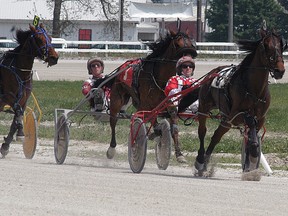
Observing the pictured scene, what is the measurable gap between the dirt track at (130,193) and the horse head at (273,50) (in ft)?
4.08

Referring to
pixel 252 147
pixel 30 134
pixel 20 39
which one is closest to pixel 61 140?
pixel 30 134

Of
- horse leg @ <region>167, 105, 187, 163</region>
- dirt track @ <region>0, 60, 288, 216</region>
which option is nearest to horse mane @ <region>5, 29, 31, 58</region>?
dirt track @ <region>0, 60, 288, 216</region>

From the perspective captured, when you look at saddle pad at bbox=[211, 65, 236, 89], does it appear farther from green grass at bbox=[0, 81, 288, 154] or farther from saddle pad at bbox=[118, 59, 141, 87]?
green grass at bbox=[0, 81, 288, 154]

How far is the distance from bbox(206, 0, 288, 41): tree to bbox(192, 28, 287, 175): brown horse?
48.9 metres

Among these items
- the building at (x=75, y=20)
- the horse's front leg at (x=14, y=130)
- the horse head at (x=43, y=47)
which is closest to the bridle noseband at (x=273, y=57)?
the horse head at (x=43, y=47)

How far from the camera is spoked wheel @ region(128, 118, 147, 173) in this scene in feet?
40.2

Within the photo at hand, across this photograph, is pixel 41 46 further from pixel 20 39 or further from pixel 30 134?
pixel 30 134

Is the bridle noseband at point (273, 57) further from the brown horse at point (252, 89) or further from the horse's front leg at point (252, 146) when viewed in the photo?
the horse's front leg at point (252, 146)

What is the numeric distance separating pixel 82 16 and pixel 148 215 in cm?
5621

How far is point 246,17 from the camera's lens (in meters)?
61.9

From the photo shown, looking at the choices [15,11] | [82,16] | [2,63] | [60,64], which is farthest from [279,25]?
Result: [2,63]

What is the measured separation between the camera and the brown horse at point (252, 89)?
11.6m

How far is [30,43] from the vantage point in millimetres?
15219

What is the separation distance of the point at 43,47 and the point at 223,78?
3.74 m
